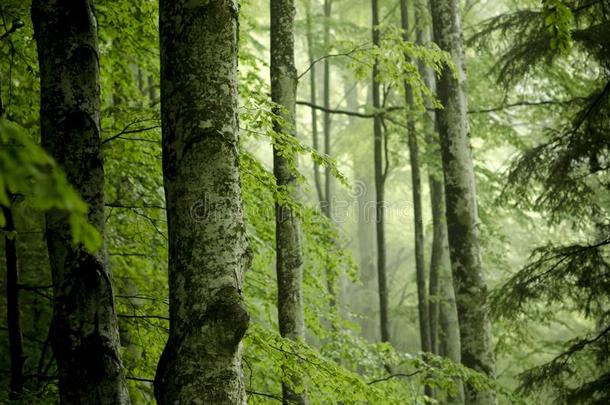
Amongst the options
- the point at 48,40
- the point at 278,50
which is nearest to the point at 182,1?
the point at 48,40

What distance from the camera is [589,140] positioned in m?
5.83

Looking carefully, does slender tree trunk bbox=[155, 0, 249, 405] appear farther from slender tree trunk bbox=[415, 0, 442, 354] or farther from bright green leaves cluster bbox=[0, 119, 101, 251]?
slender tree trunk bbox=[415, 0, 442, 354]

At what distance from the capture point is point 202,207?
7.43ft

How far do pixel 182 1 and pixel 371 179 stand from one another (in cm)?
1925

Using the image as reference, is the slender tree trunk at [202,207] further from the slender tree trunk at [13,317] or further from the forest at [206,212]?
the slender tree trunk at [13,317]

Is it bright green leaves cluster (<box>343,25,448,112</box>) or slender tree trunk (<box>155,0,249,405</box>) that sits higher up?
bright green leaves cluster (<box>343,25,448,112</box>)

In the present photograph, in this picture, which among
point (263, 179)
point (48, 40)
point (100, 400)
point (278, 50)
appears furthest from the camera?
point (278, 50)

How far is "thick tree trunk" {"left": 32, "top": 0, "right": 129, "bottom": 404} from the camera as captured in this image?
274cm

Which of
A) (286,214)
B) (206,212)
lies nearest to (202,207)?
(206,212)

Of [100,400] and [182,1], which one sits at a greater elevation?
[182,1]

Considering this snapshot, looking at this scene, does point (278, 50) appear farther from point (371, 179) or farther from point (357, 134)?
point (371, 179)

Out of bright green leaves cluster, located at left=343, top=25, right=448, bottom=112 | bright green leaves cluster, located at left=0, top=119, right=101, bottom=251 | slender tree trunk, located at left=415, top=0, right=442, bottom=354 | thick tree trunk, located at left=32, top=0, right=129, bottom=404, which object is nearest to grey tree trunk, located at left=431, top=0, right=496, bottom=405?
bright green leaves cluster, located at left=343, top=25, right=448, bottom=112

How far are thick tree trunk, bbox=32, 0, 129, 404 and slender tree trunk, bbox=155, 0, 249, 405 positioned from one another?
0.63 m

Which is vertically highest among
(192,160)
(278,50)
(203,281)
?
(278,50)
